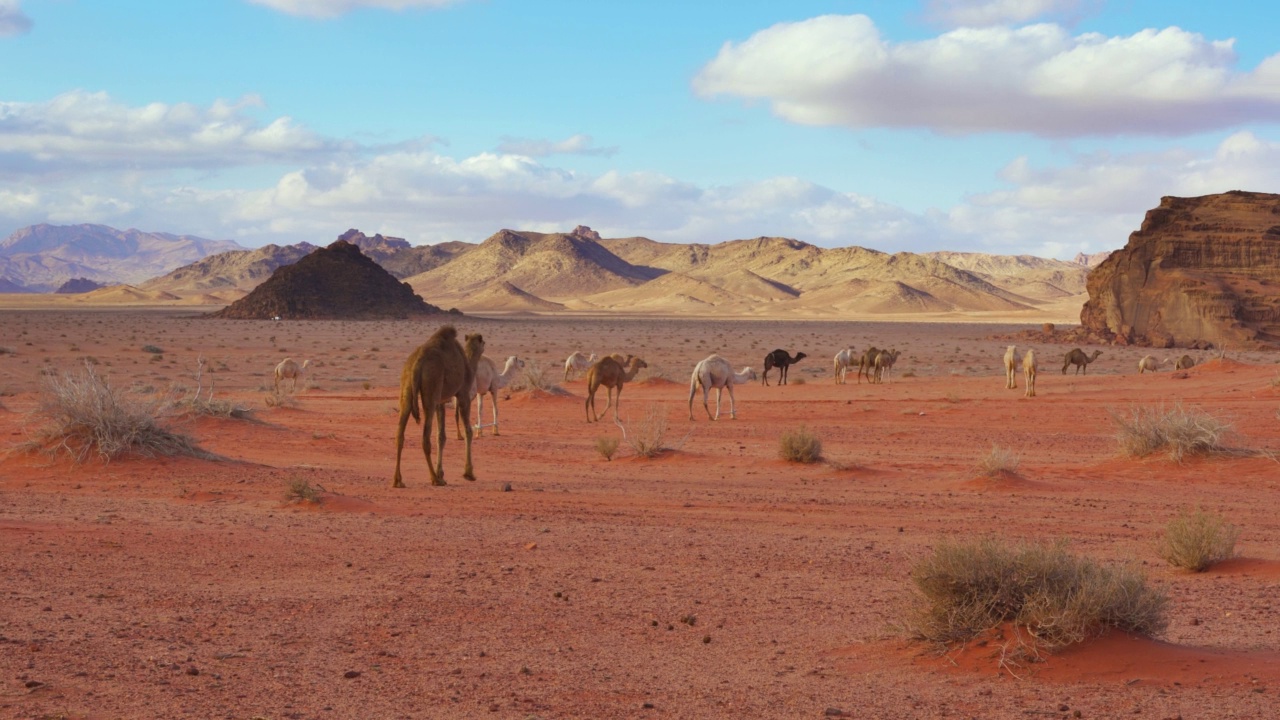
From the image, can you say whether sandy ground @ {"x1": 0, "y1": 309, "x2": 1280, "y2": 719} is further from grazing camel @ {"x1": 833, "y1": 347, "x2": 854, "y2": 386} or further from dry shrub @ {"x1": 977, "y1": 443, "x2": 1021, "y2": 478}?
grazing camel @ {"x1": 833, "y1": 347, "x2": 854, "y2": 386}

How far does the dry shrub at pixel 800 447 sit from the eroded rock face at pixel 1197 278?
5126 centimetres

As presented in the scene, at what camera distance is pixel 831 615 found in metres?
8.80

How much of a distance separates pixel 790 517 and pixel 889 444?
9102 mm

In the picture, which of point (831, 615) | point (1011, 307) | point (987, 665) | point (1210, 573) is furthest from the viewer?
point (1011, 307)

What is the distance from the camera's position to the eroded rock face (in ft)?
→ 209

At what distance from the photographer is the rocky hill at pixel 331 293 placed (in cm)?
11094

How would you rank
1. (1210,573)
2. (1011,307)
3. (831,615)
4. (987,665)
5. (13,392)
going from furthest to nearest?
(1011,307) < (13,392) < (1210,573) < (831,615) < (987,665)

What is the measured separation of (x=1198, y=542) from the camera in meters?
10.4

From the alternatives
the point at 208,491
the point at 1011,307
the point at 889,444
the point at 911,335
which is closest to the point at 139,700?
the point at 208,491

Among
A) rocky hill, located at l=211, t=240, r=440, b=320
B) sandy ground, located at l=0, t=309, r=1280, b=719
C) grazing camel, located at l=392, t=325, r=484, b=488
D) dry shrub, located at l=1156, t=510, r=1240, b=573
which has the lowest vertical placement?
sandy ground, located at l=0, t=309, r=1280, b=719

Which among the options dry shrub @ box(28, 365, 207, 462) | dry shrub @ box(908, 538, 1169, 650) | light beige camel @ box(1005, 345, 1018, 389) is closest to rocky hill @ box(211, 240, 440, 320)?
light beige camel @ box(1005, 345, 1018, 389)

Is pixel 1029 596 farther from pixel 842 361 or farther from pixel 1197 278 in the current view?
pixel 1197 278

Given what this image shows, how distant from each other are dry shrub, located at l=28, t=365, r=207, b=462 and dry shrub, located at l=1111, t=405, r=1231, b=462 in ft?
47.1

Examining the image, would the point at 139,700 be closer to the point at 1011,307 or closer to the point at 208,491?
the point at 208,491
